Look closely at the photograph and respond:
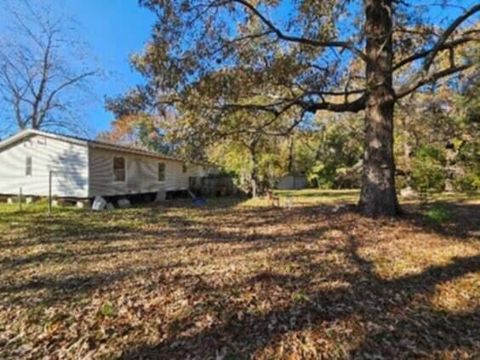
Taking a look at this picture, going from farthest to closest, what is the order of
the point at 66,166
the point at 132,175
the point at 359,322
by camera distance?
the point at 132,175 → the point at 66,166 → the point at 359,322

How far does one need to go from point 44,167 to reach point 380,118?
13.1 m

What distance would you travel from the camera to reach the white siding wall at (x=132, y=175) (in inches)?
621

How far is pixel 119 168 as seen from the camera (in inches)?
687

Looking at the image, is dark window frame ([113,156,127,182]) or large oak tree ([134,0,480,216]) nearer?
large oak tree ([134,0,480,216])

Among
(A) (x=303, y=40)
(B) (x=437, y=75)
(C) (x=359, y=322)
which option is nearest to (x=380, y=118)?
(B) (x=437, y=75)

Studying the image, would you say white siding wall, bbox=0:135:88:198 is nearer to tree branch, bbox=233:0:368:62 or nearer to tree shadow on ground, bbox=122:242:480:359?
tree branch, bbox=233:0:368:62

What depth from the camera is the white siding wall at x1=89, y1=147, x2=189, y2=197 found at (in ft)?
51.8

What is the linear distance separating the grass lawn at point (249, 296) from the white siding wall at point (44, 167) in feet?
25.4

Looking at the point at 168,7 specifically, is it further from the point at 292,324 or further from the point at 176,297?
the point at 292,324

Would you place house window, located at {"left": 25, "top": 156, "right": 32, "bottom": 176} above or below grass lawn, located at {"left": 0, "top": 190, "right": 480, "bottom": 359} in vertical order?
above

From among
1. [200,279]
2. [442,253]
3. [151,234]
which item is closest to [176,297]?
[200,279]

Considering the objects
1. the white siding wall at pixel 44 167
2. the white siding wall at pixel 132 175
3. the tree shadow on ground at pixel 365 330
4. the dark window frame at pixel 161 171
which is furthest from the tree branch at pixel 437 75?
the dark window frame at pixel 161 171

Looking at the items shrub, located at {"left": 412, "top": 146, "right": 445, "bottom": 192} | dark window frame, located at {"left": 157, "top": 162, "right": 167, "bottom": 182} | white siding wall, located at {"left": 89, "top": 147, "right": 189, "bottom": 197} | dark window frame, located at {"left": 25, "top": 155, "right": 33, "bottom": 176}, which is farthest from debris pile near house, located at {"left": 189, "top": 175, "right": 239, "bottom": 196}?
shrub, located at {"left": 412, "top": 146, "right": 445, "bottom": 192}

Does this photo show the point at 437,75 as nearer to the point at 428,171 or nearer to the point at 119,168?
the point at 119,168
